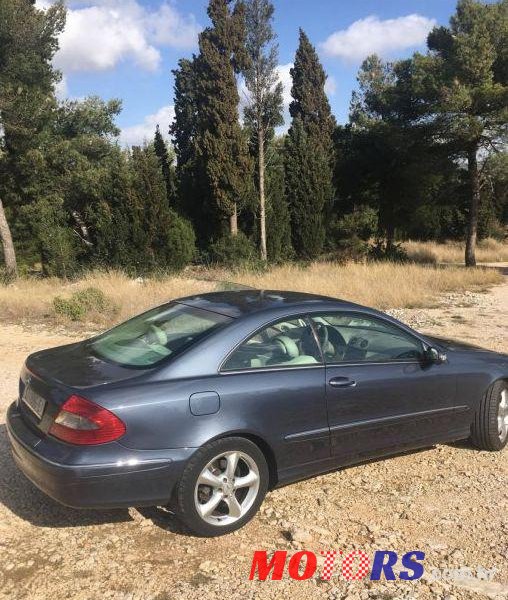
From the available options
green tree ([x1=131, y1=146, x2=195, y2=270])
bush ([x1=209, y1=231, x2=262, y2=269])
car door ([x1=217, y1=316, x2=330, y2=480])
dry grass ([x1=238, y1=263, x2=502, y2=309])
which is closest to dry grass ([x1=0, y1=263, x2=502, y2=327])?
dry grass ([x1=238, y1=263, x2=502, y2=309])

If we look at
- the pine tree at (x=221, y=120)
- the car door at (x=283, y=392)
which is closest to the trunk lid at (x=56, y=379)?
the car door at (x=283, y=392)

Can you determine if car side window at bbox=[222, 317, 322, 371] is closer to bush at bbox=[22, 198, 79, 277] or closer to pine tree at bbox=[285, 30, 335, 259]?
bush at bbox=[22, 198, 79, 277]

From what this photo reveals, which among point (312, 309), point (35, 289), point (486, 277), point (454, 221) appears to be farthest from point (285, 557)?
point (454, 221)

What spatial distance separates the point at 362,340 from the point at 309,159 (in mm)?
22683

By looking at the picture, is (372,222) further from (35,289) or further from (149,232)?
(35,289)

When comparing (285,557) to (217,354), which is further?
(217,354)

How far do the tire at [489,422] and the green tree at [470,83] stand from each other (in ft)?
63.9

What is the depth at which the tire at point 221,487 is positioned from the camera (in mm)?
3311

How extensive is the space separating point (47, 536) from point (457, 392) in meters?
3.10

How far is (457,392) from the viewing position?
4527mm

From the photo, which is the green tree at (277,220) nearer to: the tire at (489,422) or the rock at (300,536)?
the tire at (489,422)

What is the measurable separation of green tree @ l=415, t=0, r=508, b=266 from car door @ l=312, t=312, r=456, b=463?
19.9 metres

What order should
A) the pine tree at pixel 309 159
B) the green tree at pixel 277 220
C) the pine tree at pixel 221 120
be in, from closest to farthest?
the pine tree at pixel 221 120
the green tree at pixel 277 220
the pine tree at pixel 309 159

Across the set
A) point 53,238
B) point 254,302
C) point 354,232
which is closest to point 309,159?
point 354,232
